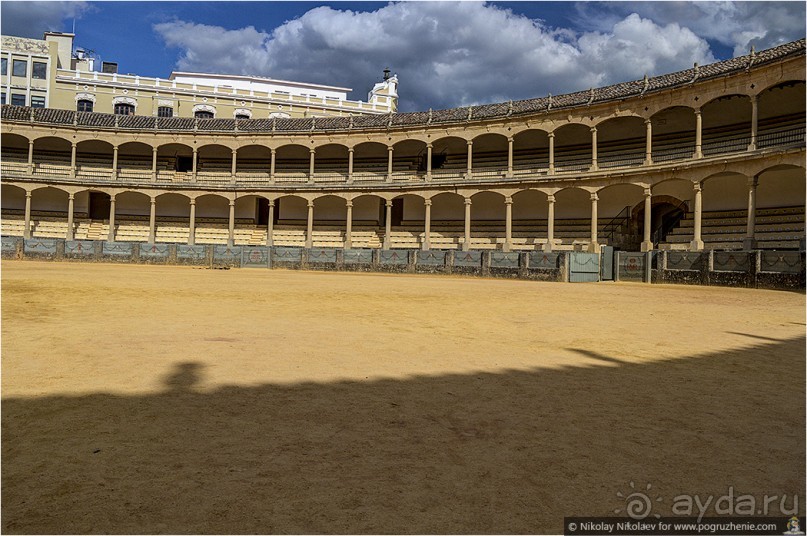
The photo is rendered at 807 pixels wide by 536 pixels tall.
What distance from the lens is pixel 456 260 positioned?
28.2 meters

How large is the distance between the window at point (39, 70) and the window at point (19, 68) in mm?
610

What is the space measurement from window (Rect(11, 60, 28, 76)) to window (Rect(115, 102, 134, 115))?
7389mm

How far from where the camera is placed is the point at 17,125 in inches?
1427

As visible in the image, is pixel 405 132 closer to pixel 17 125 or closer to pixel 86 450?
pixel 17 125

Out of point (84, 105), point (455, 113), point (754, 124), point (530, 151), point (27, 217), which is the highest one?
point (84, 105)

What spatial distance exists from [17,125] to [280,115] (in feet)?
66.7

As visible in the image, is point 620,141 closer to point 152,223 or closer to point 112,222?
point 152,223

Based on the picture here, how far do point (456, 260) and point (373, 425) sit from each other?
81.1ft

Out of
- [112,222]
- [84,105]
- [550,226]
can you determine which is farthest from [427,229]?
[84,105]

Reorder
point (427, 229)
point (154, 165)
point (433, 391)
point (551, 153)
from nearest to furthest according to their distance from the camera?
point (433, 391)
point (551, 153)
point (427, 229)
point (154, 165)

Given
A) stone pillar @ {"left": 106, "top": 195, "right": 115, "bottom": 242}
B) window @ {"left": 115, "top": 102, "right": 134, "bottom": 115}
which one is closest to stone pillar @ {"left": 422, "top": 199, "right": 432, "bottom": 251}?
stone pillar @ {"left": 106, "top": 195, "right": 115, "bottom": 242}

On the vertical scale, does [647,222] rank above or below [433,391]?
above

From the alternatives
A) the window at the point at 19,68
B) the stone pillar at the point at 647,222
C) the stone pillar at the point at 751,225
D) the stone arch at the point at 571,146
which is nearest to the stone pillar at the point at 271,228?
the stone arch at the point at 571,146

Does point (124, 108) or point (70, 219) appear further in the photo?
point (124, 108)
